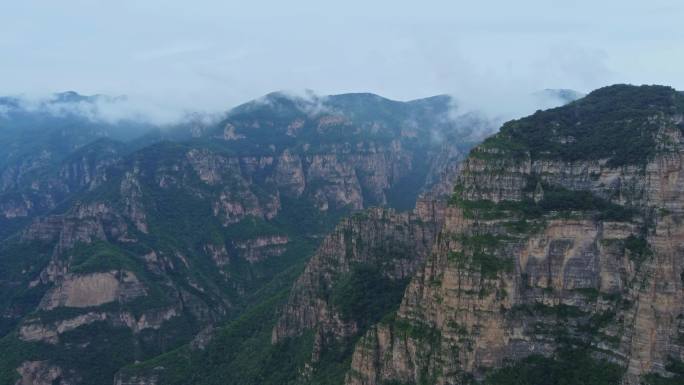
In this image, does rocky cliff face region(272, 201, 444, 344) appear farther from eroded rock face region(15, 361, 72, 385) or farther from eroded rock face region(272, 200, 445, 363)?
eroded rock face region(15, 361, 72, 385)

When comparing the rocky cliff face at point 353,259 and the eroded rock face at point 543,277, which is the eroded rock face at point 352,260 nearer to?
the rocky cliff face at point 353,259

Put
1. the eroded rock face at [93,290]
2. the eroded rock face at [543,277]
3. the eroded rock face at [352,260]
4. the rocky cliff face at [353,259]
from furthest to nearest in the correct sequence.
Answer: the eroded rock face at [93,290] < the rocky cliff face at [353,259] < the eroded rock face at [352,260] < the eroded rock face at [543,277]

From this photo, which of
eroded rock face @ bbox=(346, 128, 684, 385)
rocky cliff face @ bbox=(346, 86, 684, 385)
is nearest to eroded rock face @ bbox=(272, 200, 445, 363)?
rocky cliff face @ bbox=(346, 86, 684, 385)

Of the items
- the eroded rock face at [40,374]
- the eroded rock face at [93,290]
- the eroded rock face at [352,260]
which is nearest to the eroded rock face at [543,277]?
the eroded rock face at [352,260]

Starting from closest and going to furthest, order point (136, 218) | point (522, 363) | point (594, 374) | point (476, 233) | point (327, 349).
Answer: point (594, 374), point (522, 363), point (476, 233), point (327, 349), point (136, 218)

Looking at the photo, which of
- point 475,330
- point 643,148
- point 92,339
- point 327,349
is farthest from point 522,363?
point 92,339

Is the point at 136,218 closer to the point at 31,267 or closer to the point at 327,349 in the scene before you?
the point at 31,267

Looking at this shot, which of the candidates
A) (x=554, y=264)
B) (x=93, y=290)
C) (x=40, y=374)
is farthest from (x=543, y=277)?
(x=93, y=290)
